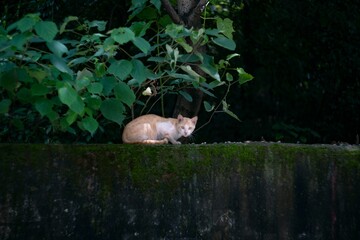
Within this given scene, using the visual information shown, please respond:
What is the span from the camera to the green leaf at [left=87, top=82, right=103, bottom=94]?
311 cm

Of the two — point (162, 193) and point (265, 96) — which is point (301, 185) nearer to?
point (162, 193)

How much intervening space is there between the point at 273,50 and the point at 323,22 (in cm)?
77

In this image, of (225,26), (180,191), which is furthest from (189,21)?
(180,191)

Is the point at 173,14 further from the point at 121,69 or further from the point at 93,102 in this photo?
the point at 93,102

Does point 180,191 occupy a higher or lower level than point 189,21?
lower

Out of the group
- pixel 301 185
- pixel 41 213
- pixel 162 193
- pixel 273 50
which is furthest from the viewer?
pixel 273 50

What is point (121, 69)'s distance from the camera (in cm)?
319

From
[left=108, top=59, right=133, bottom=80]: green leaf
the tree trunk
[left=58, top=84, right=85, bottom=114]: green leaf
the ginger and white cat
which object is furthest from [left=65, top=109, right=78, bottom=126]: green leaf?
the tree trunk

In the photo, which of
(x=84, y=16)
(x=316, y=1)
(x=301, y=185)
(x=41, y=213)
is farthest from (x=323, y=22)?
(x=41, y=213)

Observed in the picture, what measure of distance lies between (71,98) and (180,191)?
3.02ft

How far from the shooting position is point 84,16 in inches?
246

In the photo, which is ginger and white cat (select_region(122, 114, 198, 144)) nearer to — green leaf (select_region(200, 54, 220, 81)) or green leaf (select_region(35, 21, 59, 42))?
green leaf (select_region(200, 54, 220, 81))

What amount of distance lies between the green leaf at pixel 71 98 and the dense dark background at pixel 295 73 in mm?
3793

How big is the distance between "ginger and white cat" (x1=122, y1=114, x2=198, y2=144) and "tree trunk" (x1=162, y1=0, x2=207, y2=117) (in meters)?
0.32
